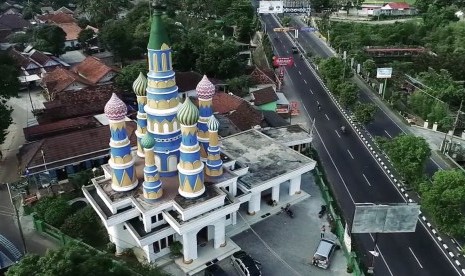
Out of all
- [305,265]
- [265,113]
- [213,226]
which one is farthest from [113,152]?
[265,113]

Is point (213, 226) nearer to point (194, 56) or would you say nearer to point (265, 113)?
point (265, 113)

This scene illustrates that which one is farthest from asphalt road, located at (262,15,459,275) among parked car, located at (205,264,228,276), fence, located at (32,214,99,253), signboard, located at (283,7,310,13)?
signboard, located at (283,7,310,13)

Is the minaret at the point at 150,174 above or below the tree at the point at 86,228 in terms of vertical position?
above

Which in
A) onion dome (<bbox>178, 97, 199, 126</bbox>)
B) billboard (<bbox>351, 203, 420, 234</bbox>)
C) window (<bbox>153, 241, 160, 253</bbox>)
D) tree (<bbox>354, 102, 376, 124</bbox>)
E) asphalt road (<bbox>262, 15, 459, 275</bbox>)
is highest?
onion dome (<bbox>178, 97, 199, 126</bbox>)

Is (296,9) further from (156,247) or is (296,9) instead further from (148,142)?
(156,247)

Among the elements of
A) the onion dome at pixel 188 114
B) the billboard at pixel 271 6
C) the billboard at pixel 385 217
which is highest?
the billboard at pixel 271 6

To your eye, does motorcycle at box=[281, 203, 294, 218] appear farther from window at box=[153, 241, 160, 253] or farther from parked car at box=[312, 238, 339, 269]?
window at box=[153, 241, 160, 253]

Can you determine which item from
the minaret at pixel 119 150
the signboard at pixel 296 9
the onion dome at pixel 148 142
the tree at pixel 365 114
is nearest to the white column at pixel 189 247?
the minaret at pixel 119 150

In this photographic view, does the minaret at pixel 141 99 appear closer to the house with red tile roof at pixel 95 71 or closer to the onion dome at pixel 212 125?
the onion dome at pixel 212 125
